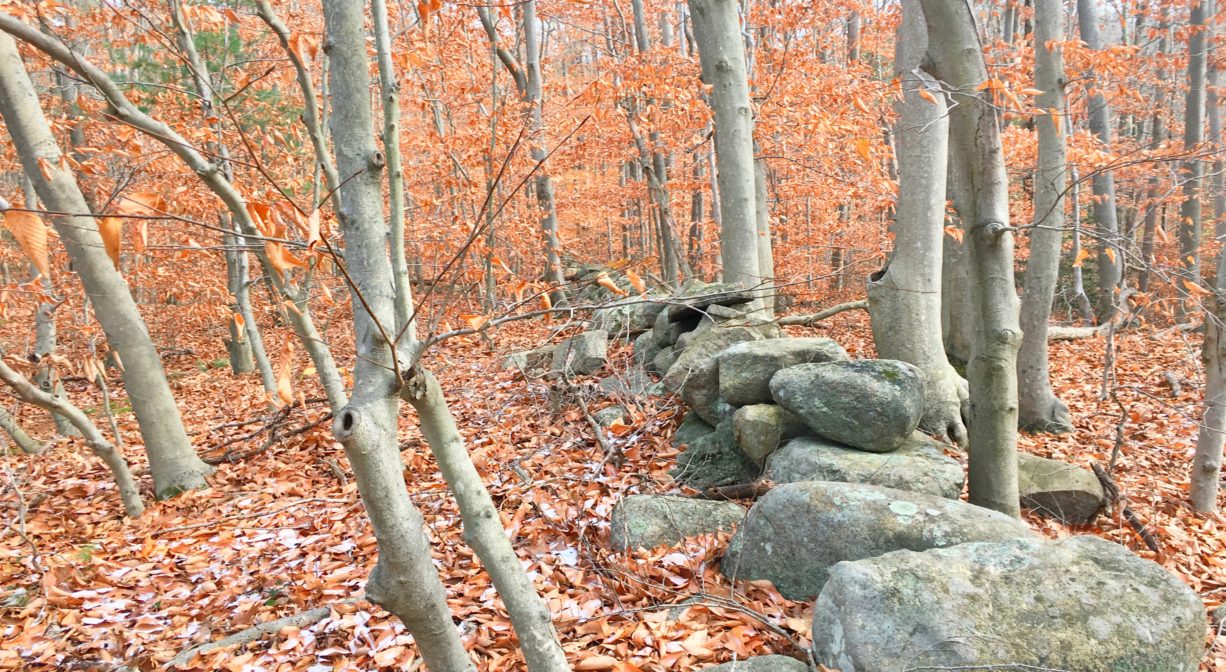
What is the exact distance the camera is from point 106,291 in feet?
15.1

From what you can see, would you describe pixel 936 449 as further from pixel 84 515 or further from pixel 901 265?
pixel 84 515

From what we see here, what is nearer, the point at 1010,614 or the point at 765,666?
the point at 1010,614

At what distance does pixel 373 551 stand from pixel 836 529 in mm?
2686

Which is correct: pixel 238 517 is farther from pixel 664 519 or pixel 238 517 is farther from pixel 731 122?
pixel 731 122

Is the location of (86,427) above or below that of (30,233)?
below

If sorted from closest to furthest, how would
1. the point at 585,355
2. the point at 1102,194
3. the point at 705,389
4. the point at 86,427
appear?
1. the point at 86,427
2. the point at 705,389
3. the point at 585,355
4. the point at 1102,194

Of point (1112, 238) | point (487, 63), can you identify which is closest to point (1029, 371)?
point (1112, 238)

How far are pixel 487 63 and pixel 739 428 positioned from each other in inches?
402

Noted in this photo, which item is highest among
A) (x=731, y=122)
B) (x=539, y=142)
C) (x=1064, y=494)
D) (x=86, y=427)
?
(x=539, y=142)

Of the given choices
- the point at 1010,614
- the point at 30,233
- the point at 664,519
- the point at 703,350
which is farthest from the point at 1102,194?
the point at 30,233

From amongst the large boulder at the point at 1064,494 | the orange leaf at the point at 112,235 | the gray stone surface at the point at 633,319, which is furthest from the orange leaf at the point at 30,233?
the gray stone surface at the point at 633,319

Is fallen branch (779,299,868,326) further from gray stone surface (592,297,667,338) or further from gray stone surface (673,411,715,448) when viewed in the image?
gray stone surface (673,411,715,448)

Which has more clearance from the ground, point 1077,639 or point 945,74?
point 945,74

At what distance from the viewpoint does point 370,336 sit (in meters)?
1.69
